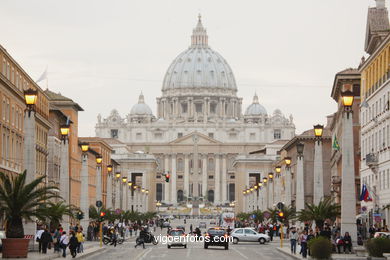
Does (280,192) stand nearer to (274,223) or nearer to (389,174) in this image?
(274,223)

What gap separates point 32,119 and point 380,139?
2607cm

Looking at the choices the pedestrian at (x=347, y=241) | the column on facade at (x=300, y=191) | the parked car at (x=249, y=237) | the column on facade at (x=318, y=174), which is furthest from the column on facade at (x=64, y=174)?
the parked car at (x=249, y=237)

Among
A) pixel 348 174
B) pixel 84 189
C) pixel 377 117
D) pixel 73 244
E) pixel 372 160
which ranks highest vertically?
pixel 377 117

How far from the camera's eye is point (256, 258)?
4625 centimetres

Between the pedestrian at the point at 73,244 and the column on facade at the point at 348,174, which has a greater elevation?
the column on facade at the point at 348,174

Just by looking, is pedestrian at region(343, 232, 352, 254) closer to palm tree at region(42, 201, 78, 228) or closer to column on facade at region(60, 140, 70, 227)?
palm tree at region(42, 201, 78, 228)

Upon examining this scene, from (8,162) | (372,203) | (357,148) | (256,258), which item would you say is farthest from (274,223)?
(256,258)

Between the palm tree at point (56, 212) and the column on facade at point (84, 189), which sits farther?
the column on facade at point (84, 189)

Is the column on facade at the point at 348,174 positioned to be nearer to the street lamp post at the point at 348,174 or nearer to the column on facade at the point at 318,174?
the street lamp post at the point at 348,174

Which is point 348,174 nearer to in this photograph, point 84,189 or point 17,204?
point 17,204

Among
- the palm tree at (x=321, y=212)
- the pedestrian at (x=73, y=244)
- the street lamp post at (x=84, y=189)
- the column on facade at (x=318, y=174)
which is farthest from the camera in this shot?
the street lamp post at (x=84, y=189)

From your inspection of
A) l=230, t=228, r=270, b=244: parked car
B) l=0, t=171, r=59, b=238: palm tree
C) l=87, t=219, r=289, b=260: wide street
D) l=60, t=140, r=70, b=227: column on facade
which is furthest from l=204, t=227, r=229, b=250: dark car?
l=0, t=171, r=59, b=238: palm tree

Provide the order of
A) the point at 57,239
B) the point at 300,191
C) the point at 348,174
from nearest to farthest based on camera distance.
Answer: the point at 348,174 → the point at 57,239 → the point at 300,191

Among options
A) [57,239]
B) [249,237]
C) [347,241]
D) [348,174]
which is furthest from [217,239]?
[348,174]
